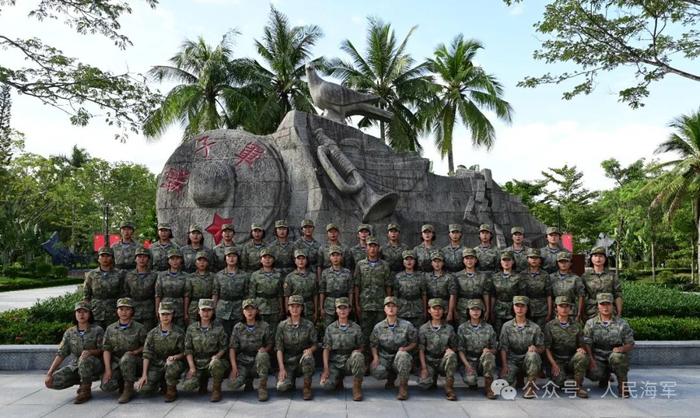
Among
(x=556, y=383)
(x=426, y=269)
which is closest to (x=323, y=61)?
(x=426, y=269)

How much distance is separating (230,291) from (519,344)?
298 centimetres

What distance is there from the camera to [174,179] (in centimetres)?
859

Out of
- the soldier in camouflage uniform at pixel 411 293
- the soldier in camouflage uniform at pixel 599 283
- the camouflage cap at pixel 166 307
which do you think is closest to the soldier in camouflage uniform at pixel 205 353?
the camouflage cap at pixel 166 307

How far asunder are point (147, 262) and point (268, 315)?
144cm

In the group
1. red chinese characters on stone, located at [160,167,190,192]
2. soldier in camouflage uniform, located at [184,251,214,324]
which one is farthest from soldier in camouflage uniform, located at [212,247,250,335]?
red chinese characters on stone, located at [160,167,190,192]

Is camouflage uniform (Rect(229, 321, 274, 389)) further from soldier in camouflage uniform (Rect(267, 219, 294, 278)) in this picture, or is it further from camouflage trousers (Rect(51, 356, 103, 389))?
camouflage trousers (Rect(51, 356, 103, 389))

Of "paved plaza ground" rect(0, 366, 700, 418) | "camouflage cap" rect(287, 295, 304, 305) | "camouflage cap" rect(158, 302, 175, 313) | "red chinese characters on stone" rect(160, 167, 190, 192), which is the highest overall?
"red chinese characters on stone" rect(160, 167, 190, 192)

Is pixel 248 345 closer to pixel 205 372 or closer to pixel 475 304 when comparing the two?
pixel 205 372

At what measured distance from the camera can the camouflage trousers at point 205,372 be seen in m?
5.24

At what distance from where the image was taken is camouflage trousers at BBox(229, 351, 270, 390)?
210 inches

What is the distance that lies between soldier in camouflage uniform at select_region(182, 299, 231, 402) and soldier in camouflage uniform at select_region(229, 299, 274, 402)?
3.7 inches

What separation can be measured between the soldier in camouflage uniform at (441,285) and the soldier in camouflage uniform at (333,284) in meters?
0.86

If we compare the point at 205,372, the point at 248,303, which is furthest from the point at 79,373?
the point at 248,303

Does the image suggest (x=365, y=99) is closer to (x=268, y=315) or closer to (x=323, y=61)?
(x=268, y=315)
